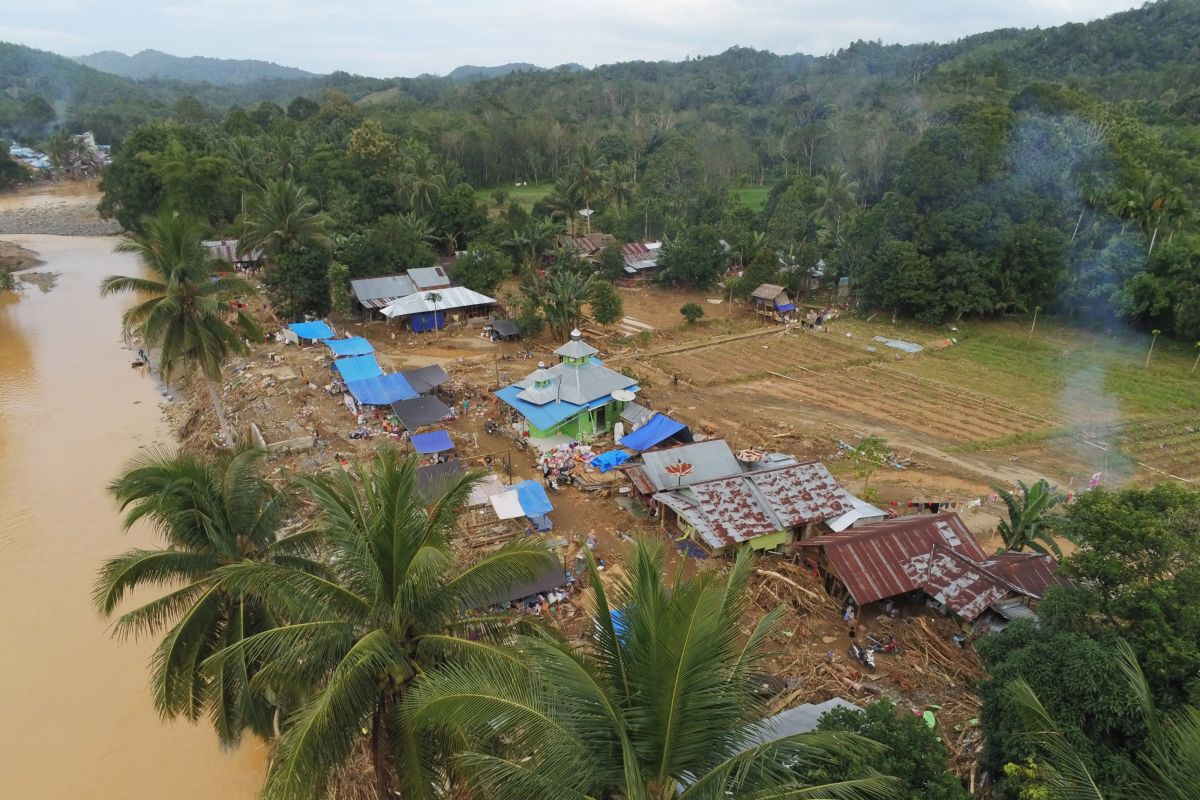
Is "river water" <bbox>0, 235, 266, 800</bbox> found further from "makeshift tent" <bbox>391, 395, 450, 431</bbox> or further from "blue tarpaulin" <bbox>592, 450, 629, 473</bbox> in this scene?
"blue tarpaulin" <bbox>592, 450, 629, 473</bbox>

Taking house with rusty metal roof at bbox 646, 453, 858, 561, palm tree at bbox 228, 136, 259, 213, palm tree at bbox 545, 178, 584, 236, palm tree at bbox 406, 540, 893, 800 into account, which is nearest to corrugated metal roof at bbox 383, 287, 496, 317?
palm tree at bbox 545, 178, 584, 236

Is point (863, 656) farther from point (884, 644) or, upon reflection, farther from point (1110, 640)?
point (1110, 640)

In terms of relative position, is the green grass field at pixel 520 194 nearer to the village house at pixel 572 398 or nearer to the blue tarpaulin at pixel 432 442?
the village house at pixel 572 398

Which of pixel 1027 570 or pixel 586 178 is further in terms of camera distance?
pixel 586 178

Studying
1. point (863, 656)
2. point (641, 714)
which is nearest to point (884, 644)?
point (863, 656)

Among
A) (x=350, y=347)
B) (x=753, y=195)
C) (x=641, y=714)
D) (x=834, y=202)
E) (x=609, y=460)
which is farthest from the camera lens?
(x=753, y=195)

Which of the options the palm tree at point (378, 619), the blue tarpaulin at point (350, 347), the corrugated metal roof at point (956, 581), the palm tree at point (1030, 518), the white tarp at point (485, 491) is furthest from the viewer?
the blue tarpaulin at point (350, 347)

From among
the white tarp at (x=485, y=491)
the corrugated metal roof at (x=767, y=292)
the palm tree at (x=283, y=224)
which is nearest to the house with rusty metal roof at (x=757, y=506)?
the white tarp at (x=485, y=491)
